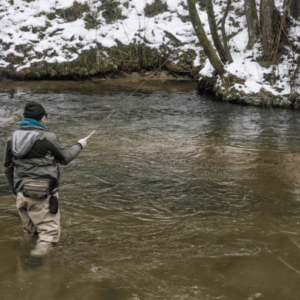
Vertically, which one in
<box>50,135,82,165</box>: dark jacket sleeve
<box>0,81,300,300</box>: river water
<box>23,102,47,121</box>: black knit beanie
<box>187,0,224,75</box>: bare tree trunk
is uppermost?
<box>187,0,224,75</box>: bare tree trunk

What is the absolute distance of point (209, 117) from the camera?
1071 cm

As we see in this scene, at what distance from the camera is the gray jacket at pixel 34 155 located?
11.4 feet

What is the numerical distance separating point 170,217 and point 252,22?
11.5 m

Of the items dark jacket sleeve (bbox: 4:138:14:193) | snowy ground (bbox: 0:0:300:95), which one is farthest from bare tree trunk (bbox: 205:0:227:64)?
dark jacket sleeve (bbox: 4:138:14:193)

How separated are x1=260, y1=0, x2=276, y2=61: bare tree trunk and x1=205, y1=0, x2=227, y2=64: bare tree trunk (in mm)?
1496

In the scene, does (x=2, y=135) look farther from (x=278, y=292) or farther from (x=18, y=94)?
(x=278, y=292)

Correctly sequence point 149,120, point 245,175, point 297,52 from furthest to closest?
point 297,52 < point 149,120 < point 245,175

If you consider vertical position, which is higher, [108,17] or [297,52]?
[108,17]

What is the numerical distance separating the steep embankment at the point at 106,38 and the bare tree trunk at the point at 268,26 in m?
0.46

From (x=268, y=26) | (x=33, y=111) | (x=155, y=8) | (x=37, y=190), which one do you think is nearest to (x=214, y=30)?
(x=268, y=26)

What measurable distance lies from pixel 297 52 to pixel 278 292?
11.7 metres

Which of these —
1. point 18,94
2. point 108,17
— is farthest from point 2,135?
point 108,17

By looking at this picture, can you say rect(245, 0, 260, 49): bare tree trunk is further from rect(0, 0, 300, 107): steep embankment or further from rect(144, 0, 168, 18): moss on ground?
rect(144, 0, 168, 18): moss on ground

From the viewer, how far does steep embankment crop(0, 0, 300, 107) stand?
624 inches
